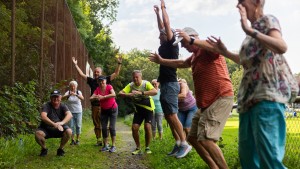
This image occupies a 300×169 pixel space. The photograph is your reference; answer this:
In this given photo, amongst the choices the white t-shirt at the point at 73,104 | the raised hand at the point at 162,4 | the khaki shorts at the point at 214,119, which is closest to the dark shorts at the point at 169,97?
the raised hand at the point at 162,4

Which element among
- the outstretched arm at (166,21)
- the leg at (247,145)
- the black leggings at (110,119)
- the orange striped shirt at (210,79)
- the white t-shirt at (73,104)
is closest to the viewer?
the leg at (247,145)

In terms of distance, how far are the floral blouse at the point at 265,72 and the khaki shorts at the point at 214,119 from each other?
1.26 m

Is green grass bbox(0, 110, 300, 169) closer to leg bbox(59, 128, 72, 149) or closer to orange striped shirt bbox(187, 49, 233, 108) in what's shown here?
leg bbox(59, 128, 72, 149)

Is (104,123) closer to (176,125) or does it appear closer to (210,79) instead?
(176,125)

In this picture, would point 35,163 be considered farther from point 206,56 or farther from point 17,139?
point 206,56

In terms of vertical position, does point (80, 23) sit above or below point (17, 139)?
above

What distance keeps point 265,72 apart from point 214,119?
4.95ft

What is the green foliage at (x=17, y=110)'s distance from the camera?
28.9ft

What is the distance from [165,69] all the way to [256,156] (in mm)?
3900

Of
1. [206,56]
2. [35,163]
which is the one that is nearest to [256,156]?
[206,56]

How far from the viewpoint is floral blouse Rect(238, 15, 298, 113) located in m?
3.37

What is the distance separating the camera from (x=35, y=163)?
25.0 feet

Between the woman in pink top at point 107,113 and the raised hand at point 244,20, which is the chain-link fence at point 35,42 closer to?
the woman in pink top at point 107,113

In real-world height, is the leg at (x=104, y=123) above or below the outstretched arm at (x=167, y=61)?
below
